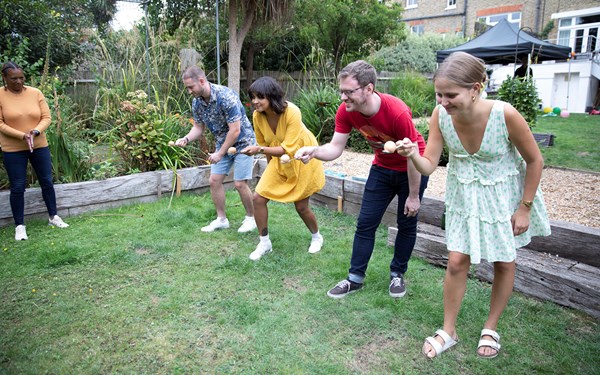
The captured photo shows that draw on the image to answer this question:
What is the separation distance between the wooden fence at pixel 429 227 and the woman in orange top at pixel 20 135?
39cm

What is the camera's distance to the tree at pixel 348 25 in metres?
9.61

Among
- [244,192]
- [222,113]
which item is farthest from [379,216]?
[222,113]

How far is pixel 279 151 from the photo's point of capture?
11.2 feet

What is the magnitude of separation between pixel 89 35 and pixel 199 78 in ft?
20.5

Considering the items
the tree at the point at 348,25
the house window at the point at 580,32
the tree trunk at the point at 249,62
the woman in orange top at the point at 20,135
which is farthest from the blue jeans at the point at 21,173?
the house window at the point at 580,32

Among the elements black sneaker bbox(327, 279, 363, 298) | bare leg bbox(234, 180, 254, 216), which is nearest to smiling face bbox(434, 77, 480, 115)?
black sneaker bbox(327, 279, 363, 298)

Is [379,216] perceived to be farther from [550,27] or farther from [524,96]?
[550,27]

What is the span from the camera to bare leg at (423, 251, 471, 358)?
230 centimetres

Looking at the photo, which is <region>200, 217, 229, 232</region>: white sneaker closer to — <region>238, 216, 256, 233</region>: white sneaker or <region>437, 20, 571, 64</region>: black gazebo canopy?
<region>238, 216, 256, 233</region>: white sneaker

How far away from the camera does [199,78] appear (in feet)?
13.1

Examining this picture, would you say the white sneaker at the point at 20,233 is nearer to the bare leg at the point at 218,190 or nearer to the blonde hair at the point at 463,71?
the bare leg at the point at 218,190

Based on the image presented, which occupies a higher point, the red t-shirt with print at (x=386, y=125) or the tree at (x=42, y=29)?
the tree at (x=42, y=29)

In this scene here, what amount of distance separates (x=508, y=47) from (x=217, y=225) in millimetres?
10284

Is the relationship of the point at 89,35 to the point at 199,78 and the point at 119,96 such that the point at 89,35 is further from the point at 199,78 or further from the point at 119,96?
the point at 199,78
